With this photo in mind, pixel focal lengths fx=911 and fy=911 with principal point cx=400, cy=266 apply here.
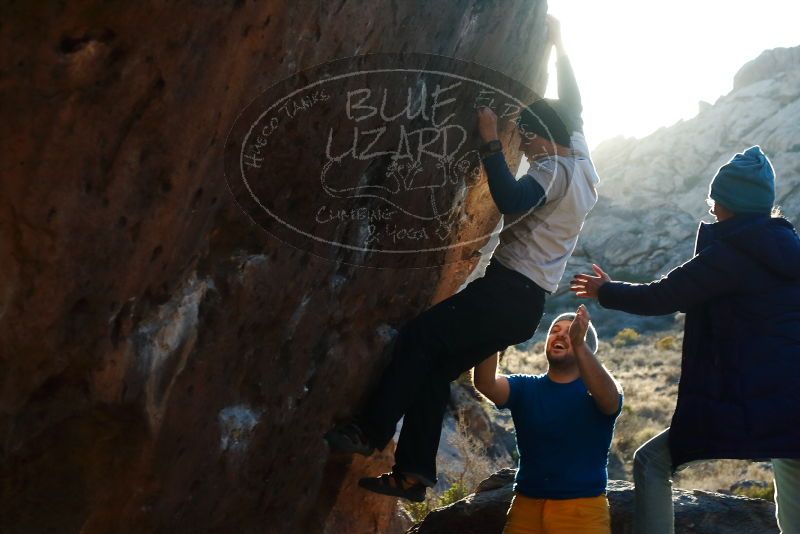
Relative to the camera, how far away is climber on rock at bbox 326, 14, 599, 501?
17.1 ft

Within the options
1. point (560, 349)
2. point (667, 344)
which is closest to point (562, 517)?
point (560, 349)

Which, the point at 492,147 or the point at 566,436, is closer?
the point at 566,436

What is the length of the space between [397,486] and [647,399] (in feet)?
78.8

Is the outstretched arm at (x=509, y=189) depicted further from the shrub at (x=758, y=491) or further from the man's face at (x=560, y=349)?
the shrub at (x=758, y=491)

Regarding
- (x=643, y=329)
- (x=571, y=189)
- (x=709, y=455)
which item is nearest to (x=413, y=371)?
(x=571, y=189)

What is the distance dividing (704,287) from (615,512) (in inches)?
107

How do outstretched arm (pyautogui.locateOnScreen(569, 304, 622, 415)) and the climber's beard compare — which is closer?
outstretched arm (pyautogui.locateOnScreen(569, 304, 622, 415))

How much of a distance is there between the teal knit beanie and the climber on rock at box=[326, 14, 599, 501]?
0.89 metres

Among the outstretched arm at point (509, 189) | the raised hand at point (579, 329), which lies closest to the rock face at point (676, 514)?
the raised hand at point (579, 329)

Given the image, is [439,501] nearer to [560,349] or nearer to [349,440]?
[349,440]

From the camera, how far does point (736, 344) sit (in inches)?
172

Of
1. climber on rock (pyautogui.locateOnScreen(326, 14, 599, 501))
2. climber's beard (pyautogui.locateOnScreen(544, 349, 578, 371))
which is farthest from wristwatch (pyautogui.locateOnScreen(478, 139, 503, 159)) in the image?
climber's beard (pyautogui.locateOnScreen(544, 349, 578, 371))

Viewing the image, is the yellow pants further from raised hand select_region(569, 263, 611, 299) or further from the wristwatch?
the wristwatch

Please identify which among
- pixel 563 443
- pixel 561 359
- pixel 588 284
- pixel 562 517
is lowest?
pixel 562 517
